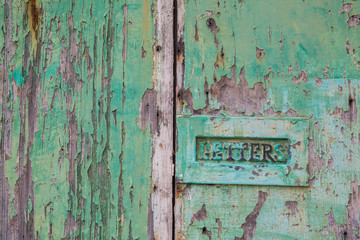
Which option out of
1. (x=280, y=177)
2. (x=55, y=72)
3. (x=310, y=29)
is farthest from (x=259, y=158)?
(x=55, y=72)

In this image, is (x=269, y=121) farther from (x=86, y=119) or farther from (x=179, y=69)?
(x=86, y=119)

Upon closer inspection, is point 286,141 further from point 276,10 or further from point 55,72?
point 55,72

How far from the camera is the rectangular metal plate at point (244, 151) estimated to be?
2.53ft

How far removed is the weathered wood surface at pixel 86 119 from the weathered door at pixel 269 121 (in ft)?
0.18

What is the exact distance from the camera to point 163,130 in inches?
31.5

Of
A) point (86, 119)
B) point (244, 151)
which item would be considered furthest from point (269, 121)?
point (86, 119)

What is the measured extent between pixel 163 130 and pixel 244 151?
0.58 ft

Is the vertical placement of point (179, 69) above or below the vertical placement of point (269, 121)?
above

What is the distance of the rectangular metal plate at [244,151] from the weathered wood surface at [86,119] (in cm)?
5

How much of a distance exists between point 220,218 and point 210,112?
0.73ft

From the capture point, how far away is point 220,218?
78cm

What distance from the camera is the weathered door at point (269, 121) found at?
772 mm

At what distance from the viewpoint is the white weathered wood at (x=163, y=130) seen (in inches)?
31.0

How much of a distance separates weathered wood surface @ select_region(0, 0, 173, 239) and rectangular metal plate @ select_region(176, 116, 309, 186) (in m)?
0.05
